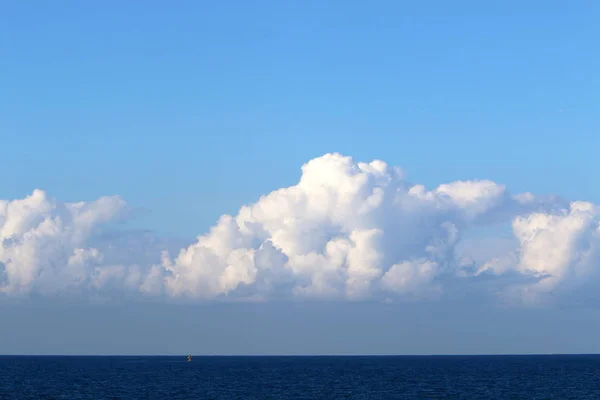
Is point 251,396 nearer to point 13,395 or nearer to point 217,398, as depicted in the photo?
point 217,398

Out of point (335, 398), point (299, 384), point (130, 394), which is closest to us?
point (335, 398)

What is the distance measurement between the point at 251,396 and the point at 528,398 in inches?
2023

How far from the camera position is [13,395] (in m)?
153

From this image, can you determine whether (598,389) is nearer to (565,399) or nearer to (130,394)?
(565,399)

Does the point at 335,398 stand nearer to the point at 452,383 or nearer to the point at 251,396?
the point at 251,396

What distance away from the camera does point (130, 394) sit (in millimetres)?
156500

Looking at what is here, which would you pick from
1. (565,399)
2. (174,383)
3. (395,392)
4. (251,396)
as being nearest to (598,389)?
(565,399)

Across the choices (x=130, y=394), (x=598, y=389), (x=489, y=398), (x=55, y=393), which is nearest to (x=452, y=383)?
(x=598, y=389)

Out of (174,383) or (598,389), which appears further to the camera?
(174,383)

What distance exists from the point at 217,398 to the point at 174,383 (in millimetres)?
54866

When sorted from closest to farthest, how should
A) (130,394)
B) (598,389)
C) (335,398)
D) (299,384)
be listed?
(335,398) → (130,394) → (598,389) → (299,384)

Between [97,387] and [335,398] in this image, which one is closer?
[335,398]

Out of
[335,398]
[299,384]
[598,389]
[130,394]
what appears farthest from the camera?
[299,384]

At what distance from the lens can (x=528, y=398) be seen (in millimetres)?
149500
